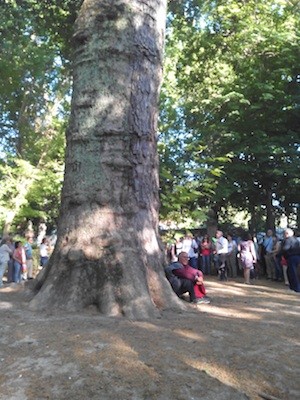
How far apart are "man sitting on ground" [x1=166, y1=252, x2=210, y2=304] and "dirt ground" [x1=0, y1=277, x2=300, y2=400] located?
1392mm

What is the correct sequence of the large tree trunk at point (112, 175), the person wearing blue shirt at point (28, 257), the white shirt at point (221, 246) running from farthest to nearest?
the white shirt at point (221, 246), the person wearing blue shirt at point (28, 257), the large tree trunk at point (112, 175)

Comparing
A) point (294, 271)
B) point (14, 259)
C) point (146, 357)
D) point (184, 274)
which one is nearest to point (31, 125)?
point (14, 259)

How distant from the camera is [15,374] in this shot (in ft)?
11.1

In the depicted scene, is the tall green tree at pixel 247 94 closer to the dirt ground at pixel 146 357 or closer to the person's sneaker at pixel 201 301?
the person's sneaker at pixel 201 301

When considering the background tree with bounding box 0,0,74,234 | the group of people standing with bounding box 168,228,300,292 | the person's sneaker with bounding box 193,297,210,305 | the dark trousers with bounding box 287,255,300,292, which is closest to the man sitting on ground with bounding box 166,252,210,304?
the person's sneaker with bounding box 193,297,210,305

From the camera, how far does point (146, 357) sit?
12.2 ft

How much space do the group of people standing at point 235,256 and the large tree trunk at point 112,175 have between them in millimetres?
6236

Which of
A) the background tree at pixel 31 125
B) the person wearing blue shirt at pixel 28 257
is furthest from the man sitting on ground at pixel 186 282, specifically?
the background tree at pixel 31 125

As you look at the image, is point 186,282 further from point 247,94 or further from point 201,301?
point 247,94

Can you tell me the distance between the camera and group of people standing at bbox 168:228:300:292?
12.5 m

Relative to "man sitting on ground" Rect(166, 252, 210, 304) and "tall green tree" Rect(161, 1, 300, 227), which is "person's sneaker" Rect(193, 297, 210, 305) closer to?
"man sitting on ground" Rect(166, 252, 210, 304)

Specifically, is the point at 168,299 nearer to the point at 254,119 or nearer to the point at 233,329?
the point at 233,329

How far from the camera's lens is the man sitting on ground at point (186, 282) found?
22.8ft

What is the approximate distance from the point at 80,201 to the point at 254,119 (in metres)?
13.7
